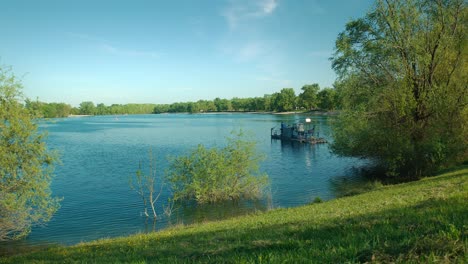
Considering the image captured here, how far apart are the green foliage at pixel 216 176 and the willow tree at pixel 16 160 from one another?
10.1 meters

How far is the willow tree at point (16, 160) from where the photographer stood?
18172 mm

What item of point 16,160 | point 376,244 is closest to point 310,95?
point 16,160

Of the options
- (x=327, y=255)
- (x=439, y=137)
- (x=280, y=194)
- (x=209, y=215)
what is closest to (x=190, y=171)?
(x=209, y=215)

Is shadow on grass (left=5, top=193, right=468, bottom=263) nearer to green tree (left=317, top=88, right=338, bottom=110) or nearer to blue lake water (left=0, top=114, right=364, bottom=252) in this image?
blue lake water (left=0, top=114, right=364, bottom=252)

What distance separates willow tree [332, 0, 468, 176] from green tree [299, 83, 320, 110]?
521ft

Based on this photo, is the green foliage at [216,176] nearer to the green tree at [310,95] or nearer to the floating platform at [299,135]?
the floating platform at [299,135]

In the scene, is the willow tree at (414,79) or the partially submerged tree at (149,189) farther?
the willow tree at (414,79)

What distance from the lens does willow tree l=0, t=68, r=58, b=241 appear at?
1817 cm

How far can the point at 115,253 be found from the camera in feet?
31.1

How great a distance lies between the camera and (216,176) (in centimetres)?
2698

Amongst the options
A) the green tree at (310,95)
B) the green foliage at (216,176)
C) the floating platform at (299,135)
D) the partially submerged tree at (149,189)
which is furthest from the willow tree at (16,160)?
the green tree at (310,95)

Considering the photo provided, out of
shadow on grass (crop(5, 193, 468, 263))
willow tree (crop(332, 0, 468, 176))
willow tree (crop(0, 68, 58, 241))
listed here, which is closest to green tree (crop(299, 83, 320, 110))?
willow tree (crop(332, 0, 468, 176))

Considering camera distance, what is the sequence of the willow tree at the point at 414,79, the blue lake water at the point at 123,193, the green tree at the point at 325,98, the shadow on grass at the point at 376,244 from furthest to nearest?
the green tree at the point at 325,98, the willow tree at the point at 414,79, the blue lake water at the point at 123,193, the shadow on grass at the point at 376,244

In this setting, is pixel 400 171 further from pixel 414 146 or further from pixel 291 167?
pixel 291 167
